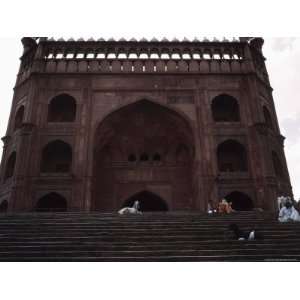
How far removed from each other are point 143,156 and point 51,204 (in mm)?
6234

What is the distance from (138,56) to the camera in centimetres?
2081

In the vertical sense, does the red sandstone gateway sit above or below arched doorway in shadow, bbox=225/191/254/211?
above

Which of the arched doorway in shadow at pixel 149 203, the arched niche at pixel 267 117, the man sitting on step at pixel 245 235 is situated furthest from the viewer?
the arched doorway in shadow at pixel 149 203

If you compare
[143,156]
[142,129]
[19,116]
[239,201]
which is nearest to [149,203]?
[143,156]

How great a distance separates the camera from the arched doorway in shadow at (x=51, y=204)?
58.2ft

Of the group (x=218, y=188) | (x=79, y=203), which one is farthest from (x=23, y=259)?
(x=218, y=188)

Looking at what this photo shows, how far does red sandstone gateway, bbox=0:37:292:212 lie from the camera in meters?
17.0

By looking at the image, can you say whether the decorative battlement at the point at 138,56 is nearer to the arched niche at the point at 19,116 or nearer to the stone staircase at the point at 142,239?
the arched niche at the point at 19,116

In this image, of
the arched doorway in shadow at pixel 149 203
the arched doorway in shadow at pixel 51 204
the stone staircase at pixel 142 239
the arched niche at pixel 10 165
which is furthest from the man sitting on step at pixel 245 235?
the arched niche at pixel 10 165

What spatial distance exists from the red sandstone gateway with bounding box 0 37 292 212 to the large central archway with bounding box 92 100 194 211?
6cm

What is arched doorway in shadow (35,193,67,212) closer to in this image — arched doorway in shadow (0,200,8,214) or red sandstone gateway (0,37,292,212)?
red sandstone gateway (0,37,292,212)

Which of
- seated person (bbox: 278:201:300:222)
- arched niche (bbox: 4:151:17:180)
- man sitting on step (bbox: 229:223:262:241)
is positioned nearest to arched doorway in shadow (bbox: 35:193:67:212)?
arched niche (bbox: 4:151:17:180)

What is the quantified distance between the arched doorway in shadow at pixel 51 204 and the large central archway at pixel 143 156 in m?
1.94

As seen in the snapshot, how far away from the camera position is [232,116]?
68.3 feet
